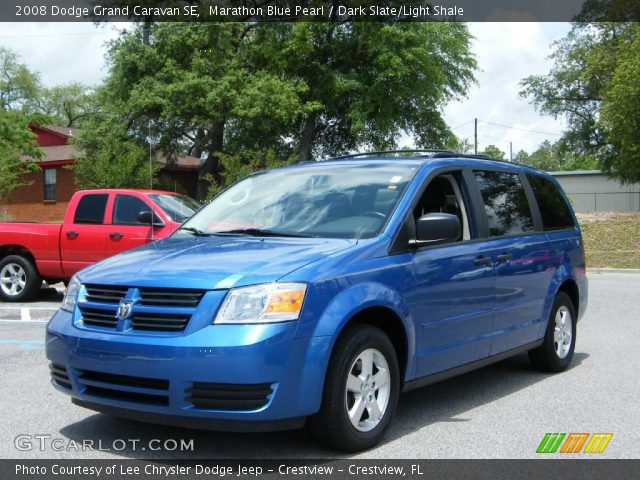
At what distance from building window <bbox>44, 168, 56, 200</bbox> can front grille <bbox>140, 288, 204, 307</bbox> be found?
38.2 m

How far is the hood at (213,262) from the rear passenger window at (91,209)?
7441 mm

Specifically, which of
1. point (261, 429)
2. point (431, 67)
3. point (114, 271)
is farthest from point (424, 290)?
point (431, 67)

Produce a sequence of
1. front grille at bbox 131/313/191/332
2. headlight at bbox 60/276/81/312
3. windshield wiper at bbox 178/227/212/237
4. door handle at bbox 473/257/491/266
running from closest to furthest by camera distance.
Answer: front grille at bbox 131/313/191/332, headlight at bbox 60/276/81/312, windshield wiper at bbox 178/227/212/237, door handle at bbox 473/257/491/266

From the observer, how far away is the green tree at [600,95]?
3147 cm

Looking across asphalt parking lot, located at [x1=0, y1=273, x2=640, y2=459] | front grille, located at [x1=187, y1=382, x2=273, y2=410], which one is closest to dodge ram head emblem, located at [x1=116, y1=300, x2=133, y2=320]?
front grille, located at [x1=187, y1=382, x2=273, y2=410]

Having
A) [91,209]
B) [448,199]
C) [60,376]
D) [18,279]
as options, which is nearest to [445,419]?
[448,199]

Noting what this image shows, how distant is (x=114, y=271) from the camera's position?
4.70 m

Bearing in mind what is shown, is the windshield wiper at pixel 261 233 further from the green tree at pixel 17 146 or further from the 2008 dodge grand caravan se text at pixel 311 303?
the green tree at pixel 17 146

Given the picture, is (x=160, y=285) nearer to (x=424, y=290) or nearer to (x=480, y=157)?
(x=424, y=290)

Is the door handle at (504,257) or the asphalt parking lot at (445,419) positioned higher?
the door handle at (504,257)

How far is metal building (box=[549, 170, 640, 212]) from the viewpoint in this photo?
191 ft

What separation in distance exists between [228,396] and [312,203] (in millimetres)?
1835

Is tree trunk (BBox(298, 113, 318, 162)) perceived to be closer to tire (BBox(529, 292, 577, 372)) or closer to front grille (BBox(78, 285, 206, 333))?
tire (BBox(529, 292, 577, 372))

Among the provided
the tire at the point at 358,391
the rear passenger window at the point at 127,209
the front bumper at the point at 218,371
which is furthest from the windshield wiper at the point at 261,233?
the rear passenger window at the point at 127,209
